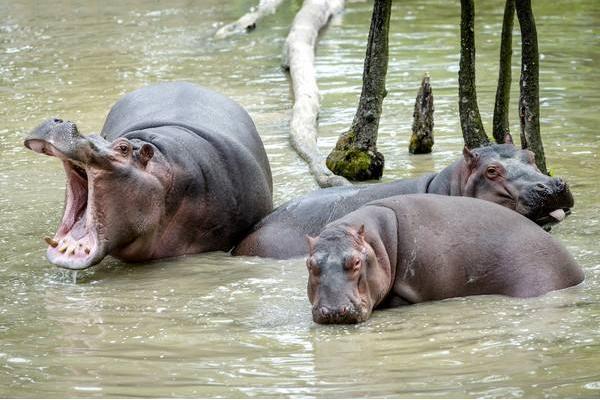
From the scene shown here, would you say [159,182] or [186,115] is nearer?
[159,182]

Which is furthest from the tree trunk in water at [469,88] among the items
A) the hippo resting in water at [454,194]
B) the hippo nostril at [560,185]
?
the hippo nostril at [560,185]

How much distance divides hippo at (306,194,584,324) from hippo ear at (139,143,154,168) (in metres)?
1.44

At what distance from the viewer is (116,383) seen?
4.63m

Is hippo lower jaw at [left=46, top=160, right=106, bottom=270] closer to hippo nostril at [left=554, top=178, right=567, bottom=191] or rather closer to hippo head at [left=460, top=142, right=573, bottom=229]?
hippo head at [left=460, top=142, right=573, bottom=229]

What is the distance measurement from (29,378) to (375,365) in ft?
4.24

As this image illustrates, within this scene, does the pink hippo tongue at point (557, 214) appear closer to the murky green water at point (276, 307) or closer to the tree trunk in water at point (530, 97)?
the murky green water at point (276, 307)

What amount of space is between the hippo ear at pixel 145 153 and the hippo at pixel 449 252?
4.74 ft

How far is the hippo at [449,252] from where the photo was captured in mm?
5684

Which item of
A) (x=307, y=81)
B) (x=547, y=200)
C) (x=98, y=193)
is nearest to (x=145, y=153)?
(x=98, y=193)

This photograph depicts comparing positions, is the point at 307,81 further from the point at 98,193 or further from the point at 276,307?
the point at 276,307

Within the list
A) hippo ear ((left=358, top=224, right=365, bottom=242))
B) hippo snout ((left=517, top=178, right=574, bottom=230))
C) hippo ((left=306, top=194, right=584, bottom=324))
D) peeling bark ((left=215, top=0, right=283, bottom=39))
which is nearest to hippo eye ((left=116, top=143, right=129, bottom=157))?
hippo ((left=306, top=194, right=584, bottom=324))

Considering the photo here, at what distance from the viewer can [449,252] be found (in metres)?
5.82

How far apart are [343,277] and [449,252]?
647mm

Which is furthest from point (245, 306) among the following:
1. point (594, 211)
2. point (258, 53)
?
point (258, 53)
